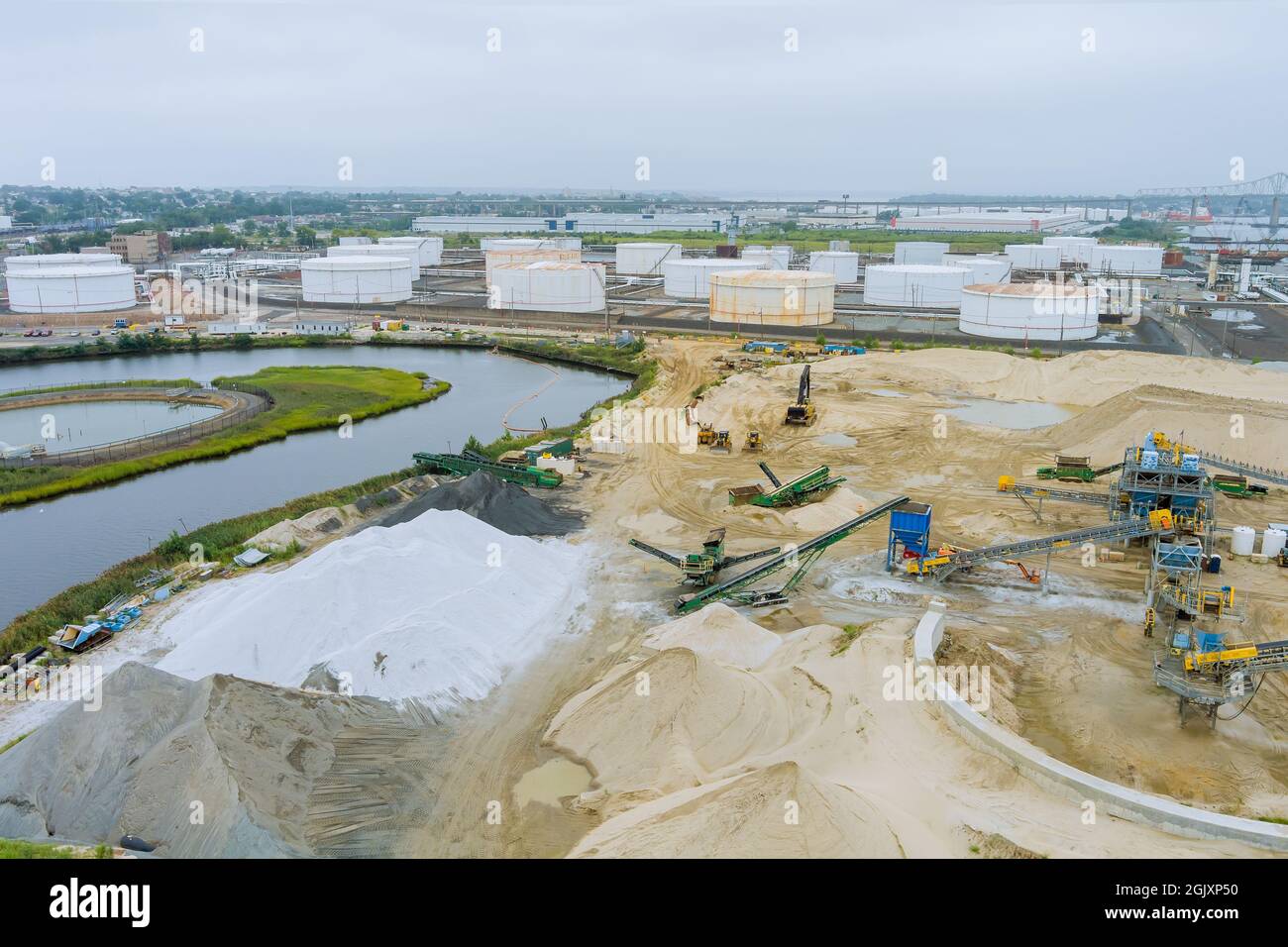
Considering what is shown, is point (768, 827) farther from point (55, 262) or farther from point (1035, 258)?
point (1035, 258)

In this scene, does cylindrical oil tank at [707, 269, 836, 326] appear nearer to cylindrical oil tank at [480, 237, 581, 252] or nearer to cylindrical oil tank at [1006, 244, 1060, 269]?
cylindrical oil tank at [1006, 244, 1060, 269]

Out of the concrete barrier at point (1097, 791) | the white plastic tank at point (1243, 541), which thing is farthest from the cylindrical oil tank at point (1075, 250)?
the concrete barrier at point (1097, 791)

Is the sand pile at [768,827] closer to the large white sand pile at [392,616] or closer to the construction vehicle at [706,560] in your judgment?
the large white sand pile at [392,616]

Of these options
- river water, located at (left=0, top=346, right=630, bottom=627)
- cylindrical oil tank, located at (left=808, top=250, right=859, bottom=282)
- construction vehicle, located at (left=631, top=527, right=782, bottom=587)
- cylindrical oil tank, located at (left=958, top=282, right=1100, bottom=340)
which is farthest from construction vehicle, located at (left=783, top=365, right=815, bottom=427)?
cylindrical oil tank, located at (left=808, top=250, right=859, bottom=282)

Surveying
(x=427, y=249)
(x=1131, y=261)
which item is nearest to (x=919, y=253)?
(x=1131, y=261)

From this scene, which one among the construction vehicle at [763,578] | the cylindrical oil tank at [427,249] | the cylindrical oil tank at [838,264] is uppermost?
the cylindrical oil tank at [427,249]
